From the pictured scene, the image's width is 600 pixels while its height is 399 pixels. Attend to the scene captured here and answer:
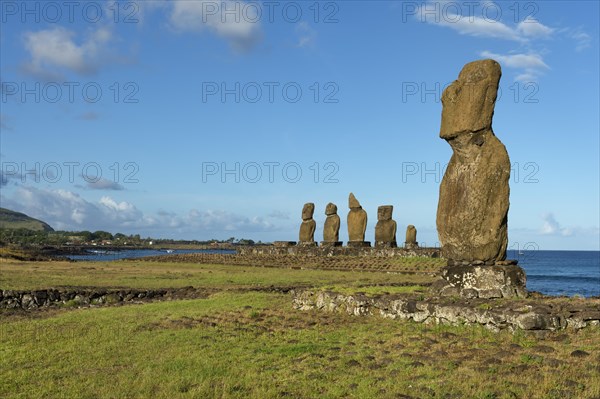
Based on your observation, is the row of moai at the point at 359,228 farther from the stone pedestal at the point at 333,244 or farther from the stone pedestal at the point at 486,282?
the stone pedestal at the point at 486,282

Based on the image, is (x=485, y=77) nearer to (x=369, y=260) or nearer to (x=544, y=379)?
(x=544, y=379)

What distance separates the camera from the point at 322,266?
40.1 metres

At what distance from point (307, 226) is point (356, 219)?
6070 mm

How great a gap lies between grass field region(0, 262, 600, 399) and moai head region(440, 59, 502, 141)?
17.2 feet

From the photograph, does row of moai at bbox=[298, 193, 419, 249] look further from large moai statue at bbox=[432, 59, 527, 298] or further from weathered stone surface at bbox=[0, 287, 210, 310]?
large moai statue at bbox=[432, 59, 527, 298]

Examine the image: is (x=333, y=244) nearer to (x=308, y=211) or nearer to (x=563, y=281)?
(x=308, y=211)

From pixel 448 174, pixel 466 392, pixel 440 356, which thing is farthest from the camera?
pixel 448 174

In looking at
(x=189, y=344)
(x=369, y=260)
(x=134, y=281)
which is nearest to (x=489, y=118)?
(x=189, y=344)

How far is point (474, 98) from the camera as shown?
14797 mm

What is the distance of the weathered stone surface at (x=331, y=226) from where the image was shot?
47.3 meters

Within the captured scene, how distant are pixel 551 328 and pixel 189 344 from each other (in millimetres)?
6963

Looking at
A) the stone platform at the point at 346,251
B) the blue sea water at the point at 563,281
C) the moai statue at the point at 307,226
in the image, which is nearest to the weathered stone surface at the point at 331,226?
the stone platform at the point at 346,251

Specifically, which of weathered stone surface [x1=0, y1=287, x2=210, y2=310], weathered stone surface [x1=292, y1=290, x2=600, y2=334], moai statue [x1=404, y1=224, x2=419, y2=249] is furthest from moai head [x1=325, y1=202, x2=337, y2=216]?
weathered stone surface [x1=292, y1=290, x2=600, y2=334]

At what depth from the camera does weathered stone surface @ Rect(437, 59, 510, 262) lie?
14.5 m
